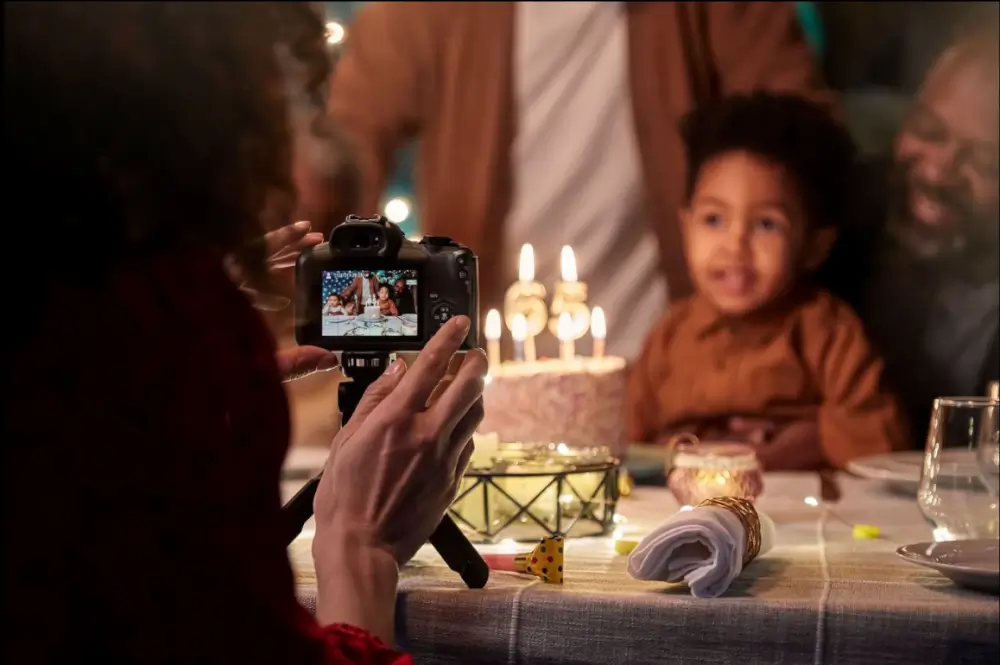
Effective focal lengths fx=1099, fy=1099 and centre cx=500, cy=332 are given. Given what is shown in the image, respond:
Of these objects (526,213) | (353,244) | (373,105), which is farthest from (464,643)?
(373,105)

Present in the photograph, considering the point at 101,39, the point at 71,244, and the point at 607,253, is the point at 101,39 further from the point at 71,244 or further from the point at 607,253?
the point at 607,253

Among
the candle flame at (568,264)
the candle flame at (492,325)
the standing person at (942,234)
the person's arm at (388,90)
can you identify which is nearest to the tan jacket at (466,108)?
the person's arm at (388,90)

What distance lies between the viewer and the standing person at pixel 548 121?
192 centimetres

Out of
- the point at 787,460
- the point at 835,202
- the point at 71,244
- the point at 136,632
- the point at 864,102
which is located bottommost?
the point at 787,460

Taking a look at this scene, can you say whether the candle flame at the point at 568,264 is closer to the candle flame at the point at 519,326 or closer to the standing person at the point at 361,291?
the candle flame at the point at 519,326

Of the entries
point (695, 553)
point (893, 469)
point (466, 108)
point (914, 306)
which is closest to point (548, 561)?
point (695, 553)

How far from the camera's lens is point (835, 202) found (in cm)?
182

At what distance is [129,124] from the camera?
0.51 m

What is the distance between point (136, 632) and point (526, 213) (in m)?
1.55

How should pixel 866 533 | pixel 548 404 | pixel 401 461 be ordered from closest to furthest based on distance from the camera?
pixel 401 461, pixel 866 533, pixel 548 404

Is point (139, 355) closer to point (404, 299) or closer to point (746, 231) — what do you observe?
point (404, 299)

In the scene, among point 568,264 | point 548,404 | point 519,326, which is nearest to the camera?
point 548,404

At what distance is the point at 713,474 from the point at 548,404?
230 millimetres

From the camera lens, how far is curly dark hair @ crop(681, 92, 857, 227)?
1.82m
